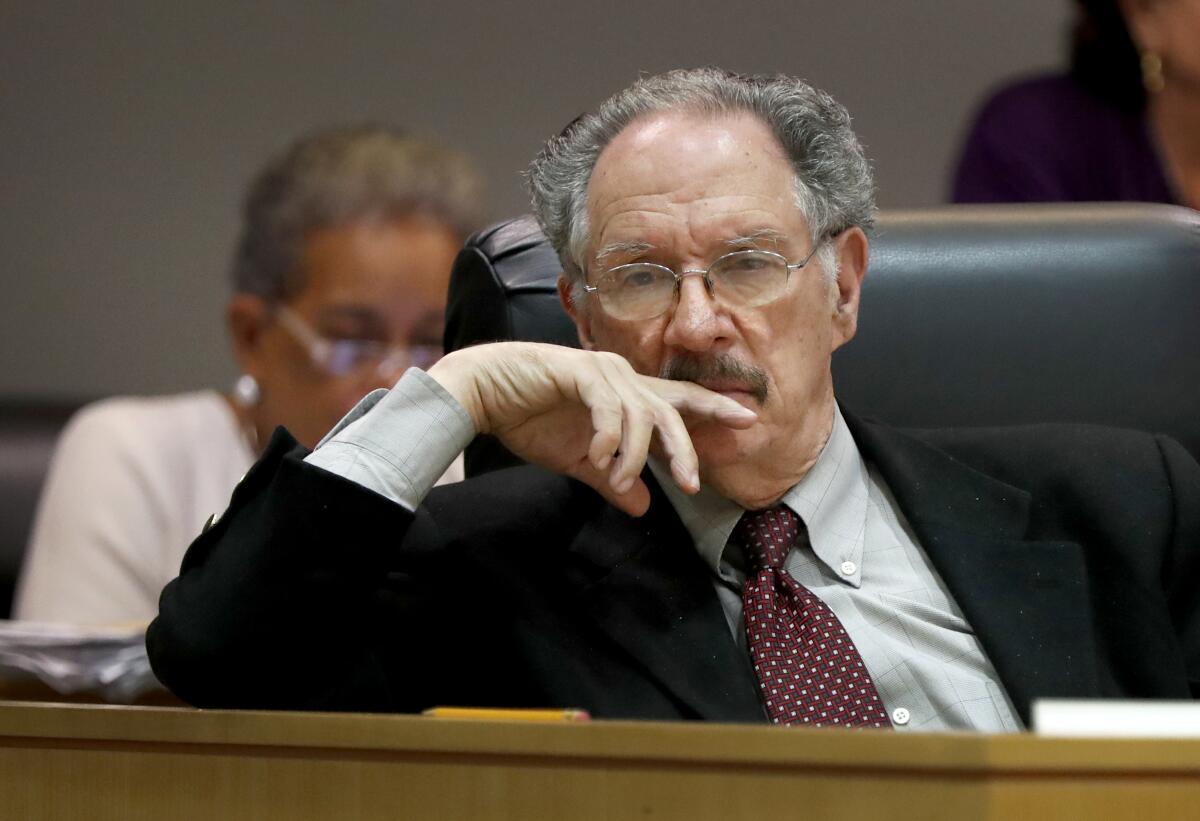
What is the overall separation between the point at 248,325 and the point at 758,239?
1.29 metres

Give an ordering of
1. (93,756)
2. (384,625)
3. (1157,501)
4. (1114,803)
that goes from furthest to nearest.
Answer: (1157,501)
(384,625)
(93,756)
(1114,803)

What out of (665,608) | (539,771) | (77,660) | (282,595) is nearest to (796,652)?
(665,608)

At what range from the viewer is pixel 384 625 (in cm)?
146

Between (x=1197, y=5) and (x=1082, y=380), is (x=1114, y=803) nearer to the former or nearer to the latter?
(x=1082, y=380)

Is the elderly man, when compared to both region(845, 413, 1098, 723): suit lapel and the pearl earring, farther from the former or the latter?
the pearl earring

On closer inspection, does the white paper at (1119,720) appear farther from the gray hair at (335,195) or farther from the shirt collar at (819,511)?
the gray hair at (335,195)

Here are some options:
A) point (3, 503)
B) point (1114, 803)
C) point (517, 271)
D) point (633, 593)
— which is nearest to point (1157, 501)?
point (633, 593)

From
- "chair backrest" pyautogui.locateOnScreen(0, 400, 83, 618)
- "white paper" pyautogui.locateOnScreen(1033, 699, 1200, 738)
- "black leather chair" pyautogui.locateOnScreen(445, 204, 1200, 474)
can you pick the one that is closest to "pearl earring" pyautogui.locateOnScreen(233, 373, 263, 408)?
"chair backrest" pyautogui.locateOnScreen(0, 400, 83, 618)

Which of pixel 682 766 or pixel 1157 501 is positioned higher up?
pixel 682 766

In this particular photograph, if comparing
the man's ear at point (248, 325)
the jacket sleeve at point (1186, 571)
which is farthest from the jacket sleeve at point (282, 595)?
the man's ear at point (248, 325)

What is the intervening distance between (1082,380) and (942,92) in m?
1.36

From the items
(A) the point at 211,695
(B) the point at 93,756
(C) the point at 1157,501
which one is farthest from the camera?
(C) the point at 1157,501

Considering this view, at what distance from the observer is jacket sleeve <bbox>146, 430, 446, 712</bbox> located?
1.32 m

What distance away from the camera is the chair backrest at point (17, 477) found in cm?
275
